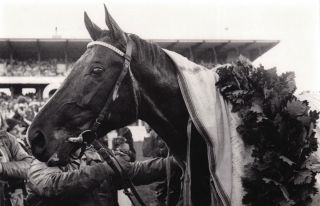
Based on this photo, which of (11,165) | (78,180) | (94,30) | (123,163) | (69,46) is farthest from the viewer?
(69,46)

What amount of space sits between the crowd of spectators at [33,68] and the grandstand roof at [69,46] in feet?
2.60

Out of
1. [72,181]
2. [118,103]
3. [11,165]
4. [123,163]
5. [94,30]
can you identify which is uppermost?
[94,30]

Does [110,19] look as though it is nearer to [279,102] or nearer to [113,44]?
[113,44]

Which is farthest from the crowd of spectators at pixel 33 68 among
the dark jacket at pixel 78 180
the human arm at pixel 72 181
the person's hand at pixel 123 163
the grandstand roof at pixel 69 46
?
the person's hand at pixel 123 163

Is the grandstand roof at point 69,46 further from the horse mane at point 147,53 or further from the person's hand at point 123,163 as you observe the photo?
the horse mane at point 147,53

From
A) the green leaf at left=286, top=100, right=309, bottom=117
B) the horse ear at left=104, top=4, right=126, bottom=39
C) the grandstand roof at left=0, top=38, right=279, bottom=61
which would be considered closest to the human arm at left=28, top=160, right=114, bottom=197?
the horse ear at left=104, top=4, right=126, bottom=39

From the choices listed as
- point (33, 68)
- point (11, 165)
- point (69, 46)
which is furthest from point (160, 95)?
point (69, 46)

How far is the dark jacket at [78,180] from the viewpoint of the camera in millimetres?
4383

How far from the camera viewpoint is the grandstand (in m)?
28.0

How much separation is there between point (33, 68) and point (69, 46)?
2.80 metres

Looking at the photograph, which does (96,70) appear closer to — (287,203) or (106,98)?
(106,98)

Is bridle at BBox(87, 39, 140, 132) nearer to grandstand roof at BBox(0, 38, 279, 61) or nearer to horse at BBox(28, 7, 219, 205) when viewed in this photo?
horse at BBox(28, 7, 219, 205)

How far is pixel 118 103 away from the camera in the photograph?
338cm

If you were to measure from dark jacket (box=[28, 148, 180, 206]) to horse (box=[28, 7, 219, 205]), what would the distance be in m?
0.73
